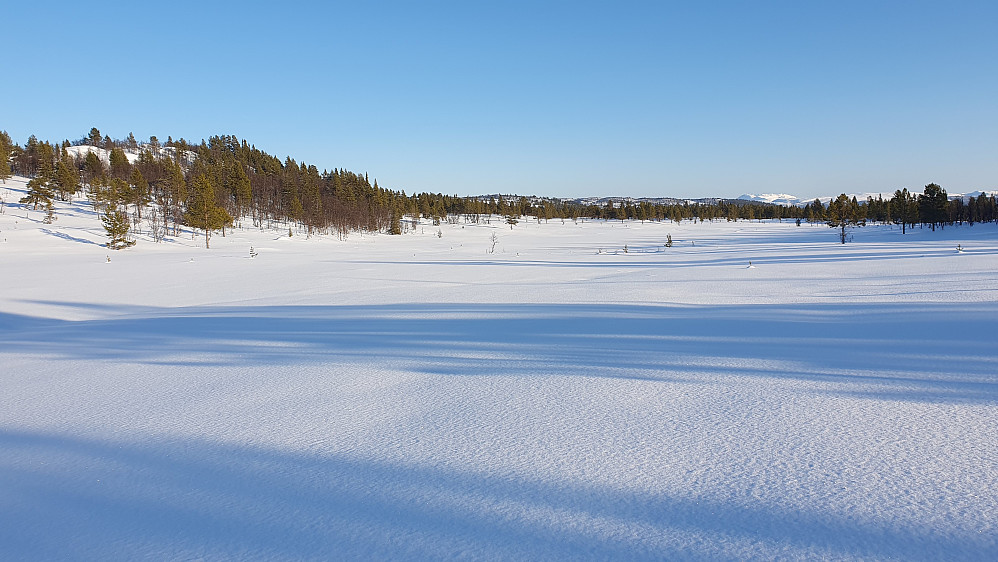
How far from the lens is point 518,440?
12.3 ft

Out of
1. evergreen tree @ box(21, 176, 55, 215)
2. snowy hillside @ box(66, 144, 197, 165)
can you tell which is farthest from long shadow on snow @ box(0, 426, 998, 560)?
snowy hillside @ box(66, 144, 197, 165)

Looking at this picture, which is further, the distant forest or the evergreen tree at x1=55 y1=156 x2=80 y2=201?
the evergreen tree at x1=55 y1=156 x2=80 y2=201

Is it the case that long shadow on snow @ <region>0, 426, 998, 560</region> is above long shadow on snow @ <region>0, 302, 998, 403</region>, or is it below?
below

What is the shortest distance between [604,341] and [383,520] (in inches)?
195

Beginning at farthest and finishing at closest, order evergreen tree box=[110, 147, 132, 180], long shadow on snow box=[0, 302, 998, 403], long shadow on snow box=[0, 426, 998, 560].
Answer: evergreen tree box=[110, 147, 132, 180] < long shadow on snow box=[0, 302, 998, 403] < long shadow on snow box=[0, 426, 998, 560]

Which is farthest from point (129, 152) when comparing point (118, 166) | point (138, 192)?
point (138, 192)

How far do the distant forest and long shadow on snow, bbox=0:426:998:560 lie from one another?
50639mm

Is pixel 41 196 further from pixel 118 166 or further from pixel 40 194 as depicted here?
pixel 118 166

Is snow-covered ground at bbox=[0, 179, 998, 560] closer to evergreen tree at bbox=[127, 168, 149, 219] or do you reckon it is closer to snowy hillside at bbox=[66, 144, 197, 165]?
evergreen tree at bbox=[127, 168, 149, 219]

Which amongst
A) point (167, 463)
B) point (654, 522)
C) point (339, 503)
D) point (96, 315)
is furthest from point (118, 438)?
point (96, 315)

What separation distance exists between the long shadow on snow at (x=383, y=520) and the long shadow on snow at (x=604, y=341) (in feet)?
8.21

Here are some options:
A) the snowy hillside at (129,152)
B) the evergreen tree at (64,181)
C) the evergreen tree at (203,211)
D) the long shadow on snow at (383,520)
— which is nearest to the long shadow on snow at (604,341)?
the long shadow on snow at (383,520)

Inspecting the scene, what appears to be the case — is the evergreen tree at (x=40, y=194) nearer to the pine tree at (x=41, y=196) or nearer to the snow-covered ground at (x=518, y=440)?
the pine tree at (x=41, y=196)

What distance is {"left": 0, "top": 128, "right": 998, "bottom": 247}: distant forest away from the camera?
60416mm
